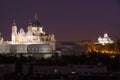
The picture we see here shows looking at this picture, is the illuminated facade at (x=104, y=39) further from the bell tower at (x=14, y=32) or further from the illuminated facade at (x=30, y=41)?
the bell tower at (x=14, y=32)

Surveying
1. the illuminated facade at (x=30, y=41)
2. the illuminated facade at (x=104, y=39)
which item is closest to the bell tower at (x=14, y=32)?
the illuminated facade at (x=30, y=41)

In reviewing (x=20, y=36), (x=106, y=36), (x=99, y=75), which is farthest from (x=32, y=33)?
(x=99, y=75)

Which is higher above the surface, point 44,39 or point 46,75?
point 44,39

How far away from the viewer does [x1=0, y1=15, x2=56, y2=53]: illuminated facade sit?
340 ft

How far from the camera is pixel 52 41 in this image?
112 m

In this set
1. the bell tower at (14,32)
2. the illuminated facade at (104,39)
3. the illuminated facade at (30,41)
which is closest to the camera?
the illuminated facade at (30,41)

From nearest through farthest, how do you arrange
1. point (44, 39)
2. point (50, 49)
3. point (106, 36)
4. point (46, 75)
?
point (46, 75), point (50, 49), point (44, 39), point (106, 36)

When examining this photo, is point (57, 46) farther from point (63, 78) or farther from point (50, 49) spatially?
point (63, 78)

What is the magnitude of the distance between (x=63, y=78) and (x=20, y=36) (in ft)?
229

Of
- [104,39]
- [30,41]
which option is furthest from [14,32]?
[104,39]

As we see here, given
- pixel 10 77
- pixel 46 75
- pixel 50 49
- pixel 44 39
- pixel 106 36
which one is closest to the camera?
pixel 10 77

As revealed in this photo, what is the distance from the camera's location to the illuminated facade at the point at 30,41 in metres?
104

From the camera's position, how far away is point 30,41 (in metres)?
108

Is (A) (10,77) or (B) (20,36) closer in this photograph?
(A) (10,77)
